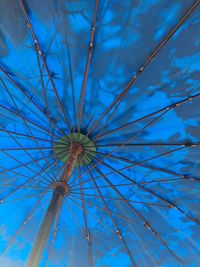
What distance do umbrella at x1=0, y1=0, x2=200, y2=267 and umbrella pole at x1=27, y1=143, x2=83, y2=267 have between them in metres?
0.01

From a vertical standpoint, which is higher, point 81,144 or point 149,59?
point 149,59

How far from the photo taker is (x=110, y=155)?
4.67 m

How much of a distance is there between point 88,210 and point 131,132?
6.27 feet

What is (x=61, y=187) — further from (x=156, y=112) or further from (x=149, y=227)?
(x=149, y=227)

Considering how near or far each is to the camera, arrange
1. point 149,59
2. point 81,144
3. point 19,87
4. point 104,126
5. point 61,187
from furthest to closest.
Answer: point 81,144 < point 104,126 < point 19,87 < point 61,187 < point 149,59

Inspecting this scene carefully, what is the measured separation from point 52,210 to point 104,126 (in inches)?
64.7

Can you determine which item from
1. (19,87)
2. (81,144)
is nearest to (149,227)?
(81,144)

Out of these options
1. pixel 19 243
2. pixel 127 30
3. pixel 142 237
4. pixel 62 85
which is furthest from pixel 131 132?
pixel 19 243

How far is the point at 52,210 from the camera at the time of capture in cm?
326

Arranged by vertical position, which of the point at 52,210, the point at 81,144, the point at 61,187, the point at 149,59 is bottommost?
the point at 52,210

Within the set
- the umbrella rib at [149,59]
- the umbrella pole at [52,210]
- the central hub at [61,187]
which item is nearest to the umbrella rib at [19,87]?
the umbrella pole at [52,210]

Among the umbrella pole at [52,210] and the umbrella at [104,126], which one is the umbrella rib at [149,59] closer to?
the umbrella at [104,126]

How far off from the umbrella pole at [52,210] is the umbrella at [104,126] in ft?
0.04

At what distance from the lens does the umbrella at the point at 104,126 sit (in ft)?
10.2
